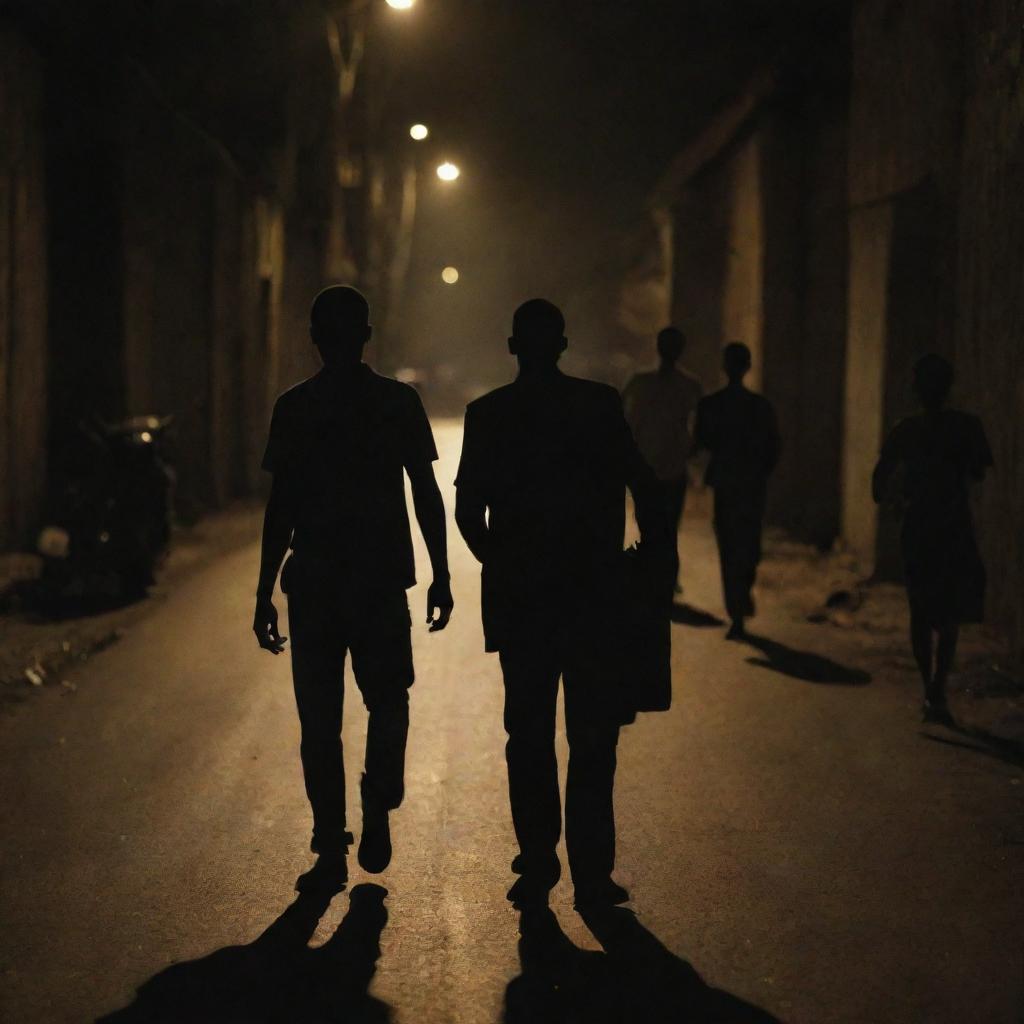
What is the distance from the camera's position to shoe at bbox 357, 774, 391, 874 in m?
4.82

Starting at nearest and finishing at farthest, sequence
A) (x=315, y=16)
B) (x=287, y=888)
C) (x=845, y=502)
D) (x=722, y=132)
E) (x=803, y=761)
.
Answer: (x=287, y=888)
(x=803, y=761)
(x=845, y=502)
(x=722, y=132)
(x=315, y=16)

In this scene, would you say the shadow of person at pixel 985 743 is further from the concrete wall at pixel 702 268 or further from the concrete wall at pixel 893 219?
the concrete wall at pixel 702 268

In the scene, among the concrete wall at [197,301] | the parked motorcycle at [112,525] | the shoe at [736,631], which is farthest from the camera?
the concrete wall at [197,301]

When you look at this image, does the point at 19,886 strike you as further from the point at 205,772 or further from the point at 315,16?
the point at 315,16

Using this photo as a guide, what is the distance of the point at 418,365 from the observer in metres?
77.9

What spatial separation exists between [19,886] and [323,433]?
1.89 metres

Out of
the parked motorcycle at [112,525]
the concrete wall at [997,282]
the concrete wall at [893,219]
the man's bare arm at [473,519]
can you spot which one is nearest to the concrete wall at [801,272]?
the concrete wall at [893,219]

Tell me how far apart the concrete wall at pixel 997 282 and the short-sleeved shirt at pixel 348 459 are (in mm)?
5630

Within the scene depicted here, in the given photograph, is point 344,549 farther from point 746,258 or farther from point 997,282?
point 746,258

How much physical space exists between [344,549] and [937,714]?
13.2ft

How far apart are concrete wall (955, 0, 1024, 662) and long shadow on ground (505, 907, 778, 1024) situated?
18.1 ft

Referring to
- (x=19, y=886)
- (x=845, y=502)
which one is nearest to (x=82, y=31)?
(x=845, y=502)

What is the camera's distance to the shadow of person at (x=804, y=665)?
866 cm

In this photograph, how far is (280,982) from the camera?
4012 mm
